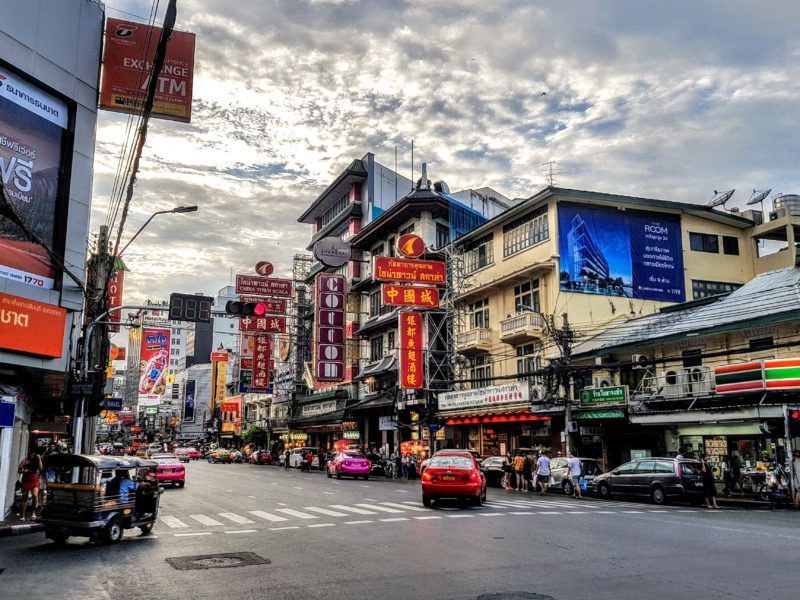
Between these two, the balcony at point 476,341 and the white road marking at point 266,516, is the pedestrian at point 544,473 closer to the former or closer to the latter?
the white road marking at point 266,516

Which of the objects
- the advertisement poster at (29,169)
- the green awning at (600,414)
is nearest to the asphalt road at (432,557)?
the advertisement poster at (29,169)

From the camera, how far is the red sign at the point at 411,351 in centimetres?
4278

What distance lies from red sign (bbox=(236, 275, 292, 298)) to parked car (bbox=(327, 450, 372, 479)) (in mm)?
22560

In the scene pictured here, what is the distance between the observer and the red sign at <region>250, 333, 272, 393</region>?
207 ft

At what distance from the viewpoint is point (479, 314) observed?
45531mm

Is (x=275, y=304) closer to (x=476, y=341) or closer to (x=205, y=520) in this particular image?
(x=476, y=341)

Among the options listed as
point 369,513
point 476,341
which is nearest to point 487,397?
point 476,341

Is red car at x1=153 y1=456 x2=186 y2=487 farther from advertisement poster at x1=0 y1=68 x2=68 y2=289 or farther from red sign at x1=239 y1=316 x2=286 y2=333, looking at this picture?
red sign at x1=239 y1=316 x2=286 y2=333

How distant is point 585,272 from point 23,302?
28910mm

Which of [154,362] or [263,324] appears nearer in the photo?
[154,362]

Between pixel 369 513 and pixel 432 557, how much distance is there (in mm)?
7457

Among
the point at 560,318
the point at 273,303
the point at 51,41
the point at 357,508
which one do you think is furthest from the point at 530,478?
the point at 273,303

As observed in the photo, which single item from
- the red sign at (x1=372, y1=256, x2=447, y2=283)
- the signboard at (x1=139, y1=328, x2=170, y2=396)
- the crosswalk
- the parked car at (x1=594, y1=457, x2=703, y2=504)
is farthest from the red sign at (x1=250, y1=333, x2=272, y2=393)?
the crosswalk

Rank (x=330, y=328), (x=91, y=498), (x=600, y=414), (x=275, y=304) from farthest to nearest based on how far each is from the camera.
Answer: (x=275, y=304) → (x=330, y=328) → (x=600, y=414) → (x=91, y=498)
